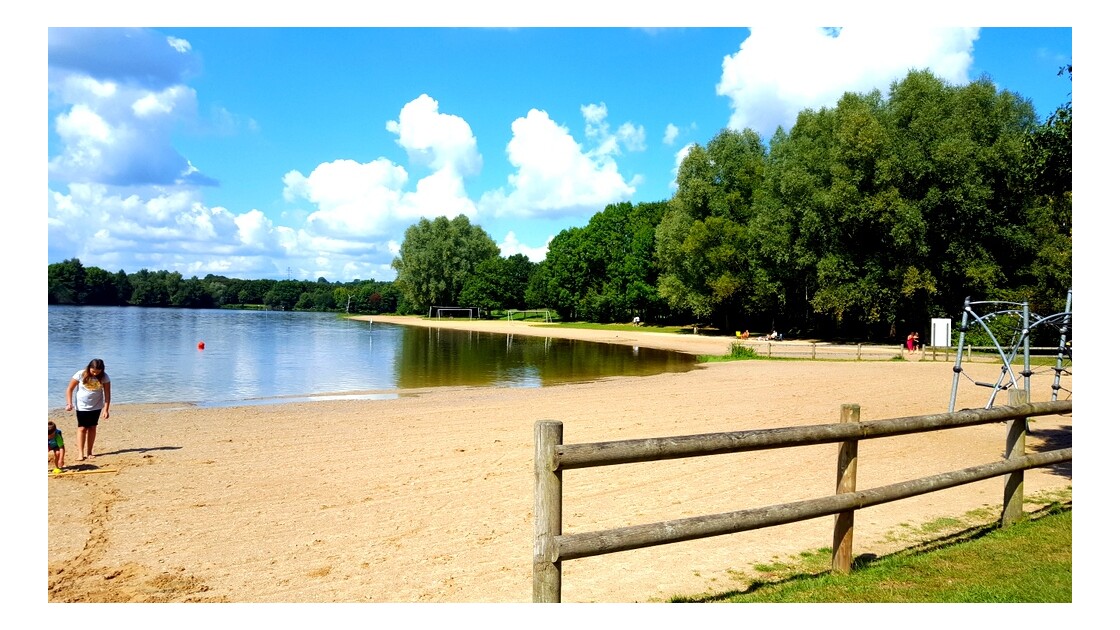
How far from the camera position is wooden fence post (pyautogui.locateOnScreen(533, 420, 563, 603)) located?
414 cm

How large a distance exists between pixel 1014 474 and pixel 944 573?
1.95 meters

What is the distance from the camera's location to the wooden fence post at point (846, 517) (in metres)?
5.41

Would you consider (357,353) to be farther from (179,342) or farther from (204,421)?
(204,421)

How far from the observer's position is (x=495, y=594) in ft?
17.7

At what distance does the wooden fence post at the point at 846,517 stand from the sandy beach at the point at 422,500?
0.69 m

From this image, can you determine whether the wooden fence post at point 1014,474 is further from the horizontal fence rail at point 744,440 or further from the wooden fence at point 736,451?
the horizontal fence rail at point 744,440

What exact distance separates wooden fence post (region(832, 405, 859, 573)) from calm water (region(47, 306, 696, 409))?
63.0 ft

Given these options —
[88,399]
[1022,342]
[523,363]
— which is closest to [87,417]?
[88,399]

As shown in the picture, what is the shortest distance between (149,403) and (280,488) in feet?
44.5

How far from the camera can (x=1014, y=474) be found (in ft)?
21.6

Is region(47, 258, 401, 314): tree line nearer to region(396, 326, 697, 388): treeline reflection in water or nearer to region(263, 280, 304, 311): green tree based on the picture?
region(263, 280, 304, 311): green tree

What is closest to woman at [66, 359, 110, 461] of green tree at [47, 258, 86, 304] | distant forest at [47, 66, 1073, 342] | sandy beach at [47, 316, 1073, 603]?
sandy beach at [47, 316, 1073, 603]

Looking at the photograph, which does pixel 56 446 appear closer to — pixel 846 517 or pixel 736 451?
pixel 736 451
